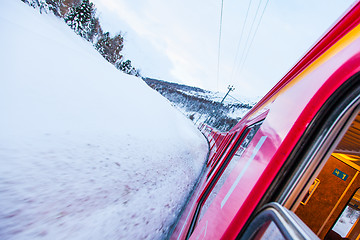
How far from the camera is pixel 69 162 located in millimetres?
2959

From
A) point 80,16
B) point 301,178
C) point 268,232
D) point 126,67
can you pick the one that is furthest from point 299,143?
point 80,16

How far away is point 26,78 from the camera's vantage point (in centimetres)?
373

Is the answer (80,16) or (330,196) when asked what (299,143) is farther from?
(80,16)

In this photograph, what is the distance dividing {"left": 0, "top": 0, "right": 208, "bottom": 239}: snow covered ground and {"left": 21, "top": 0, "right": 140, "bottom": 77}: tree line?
41.2m

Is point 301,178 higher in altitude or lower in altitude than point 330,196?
lower

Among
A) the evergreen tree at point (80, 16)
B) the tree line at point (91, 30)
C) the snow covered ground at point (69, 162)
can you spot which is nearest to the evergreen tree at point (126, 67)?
the tree line at point (91, 30)

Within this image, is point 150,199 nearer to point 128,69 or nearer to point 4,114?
point 4,114

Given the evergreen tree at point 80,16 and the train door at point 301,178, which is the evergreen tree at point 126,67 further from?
the train door at point 301,178

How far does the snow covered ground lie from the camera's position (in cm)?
213

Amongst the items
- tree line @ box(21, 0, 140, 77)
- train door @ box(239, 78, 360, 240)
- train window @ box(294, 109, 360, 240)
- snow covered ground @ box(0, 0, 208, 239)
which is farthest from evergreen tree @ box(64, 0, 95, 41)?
train door @ box(239, 78, 360, 240)

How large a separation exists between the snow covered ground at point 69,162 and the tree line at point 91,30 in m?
41.2

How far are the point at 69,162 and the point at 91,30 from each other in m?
62.9

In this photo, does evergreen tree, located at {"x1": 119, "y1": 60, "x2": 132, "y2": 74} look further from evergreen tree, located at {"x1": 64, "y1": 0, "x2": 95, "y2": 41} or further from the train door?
the train door

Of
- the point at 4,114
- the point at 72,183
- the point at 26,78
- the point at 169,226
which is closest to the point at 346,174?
the point at 169,226
